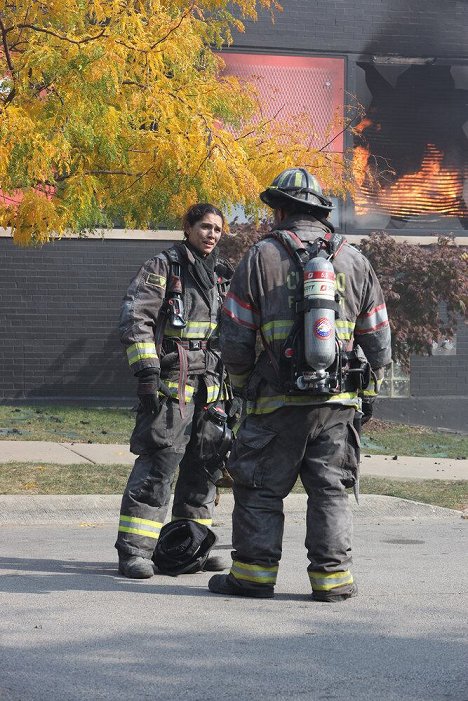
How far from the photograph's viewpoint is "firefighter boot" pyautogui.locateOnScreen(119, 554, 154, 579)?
21.3ft

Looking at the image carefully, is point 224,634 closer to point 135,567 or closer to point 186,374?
point 135,567

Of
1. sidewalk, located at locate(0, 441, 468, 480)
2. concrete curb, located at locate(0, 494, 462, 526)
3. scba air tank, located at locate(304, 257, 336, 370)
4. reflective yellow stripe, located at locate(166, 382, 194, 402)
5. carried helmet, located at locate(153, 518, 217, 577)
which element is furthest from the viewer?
sidewalk, located at locate(0, 441, 468, 480)

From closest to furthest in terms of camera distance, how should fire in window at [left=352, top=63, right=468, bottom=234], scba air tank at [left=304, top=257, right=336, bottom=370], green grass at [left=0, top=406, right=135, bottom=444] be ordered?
scba air tank at [left=304, top=257, right=336, bottom=370], green grass at [left=0, top=406, right=135, bottom=444], fire in window at [left=352, top=63, right=468, bottom=234]

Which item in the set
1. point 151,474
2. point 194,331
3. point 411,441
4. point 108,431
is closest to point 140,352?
point 194,331

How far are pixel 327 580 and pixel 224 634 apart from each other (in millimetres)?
906

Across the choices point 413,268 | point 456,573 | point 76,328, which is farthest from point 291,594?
point 76,328

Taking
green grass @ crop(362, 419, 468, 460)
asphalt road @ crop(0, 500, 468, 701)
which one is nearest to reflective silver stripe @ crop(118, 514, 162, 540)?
asphalt road @ crop(0, 500, 468, 701)

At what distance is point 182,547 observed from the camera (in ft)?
21.8

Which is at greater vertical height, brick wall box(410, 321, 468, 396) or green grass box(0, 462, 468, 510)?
brick wall box(410, 321, 468, 396)

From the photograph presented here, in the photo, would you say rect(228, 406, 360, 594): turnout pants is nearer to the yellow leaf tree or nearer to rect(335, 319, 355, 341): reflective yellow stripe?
rect(335, 319, 355, 341): reflective yellow stripe

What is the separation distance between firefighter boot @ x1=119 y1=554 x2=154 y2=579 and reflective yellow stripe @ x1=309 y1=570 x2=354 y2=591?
3.37 feet

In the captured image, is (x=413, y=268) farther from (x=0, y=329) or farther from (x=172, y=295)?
(x=172, y=295)

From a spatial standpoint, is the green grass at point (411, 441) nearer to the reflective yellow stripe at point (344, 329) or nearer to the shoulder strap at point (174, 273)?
the shoulder strap at point (174, 273)

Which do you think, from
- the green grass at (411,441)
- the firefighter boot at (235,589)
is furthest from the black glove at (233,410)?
the green grass at (411,441)
